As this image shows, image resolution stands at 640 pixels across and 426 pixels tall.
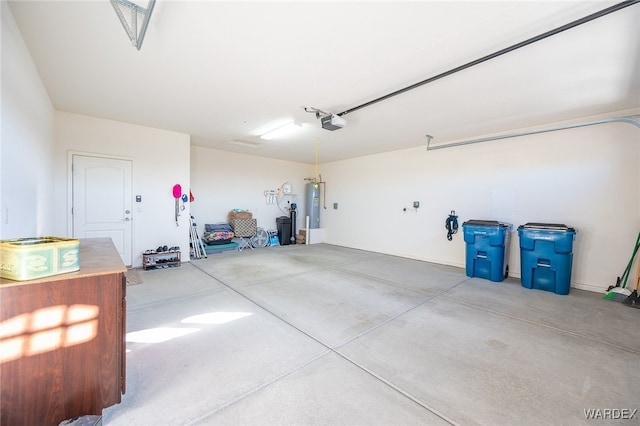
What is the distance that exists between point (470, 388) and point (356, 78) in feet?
10.5

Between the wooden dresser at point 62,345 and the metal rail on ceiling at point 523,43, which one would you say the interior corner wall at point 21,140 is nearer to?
the wooden dresser at point 62,345

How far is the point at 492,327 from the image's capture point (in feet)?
9.14

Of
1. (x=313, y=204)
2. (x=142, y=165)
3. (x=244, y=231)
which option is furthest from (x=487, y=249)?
(x=142, y=165)

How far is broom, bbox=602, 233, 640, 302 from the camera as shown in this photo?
3.60 meters

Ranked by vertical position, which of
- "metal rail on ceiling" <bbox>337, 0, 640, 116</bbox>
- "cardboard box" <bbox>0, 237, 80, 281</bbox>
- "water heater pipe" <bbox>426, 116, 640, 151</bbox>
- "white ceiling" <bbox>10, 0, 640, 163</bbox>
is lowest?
"cardboard box" <bbox>0, 237, 80, 281</bbox>

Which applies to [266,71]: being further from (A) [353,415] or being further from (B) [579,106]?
(B) [579,106]

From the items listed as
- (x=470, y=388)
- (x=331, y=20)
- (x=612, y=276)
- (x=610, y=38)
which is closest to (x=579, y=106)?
(x=610, y=38)

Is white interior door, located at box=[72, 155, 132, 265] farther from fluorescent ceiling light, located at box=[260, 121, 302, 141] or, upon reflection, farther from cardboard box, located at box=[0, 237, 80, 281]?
cardboard box, located at box=[0, 237, 80, 281]

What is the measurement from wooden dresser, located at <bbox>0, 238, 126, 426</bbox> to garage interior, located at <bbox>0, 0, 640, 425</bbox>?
0.82 feet

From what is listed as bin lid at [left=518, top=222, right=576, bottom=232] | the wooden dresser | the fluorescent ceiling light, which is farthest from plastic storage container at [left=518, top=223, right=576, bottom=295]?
the wooden dresser

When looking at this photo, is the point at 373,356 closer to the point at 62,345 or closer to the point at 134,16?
the point at 62,345

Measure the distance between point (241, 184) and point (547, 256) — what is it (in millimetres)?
7203

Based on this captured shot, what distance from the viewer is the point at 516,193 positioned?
4758 mm

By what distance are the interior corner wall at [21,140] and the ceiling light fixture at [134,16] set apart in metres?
0.86
